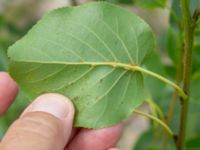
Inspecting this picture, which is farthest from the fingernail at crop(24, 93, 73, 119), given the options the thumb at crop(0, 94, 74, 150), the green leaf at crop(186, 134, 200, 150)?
the green leaf at crop(186, 134, 200, 150)

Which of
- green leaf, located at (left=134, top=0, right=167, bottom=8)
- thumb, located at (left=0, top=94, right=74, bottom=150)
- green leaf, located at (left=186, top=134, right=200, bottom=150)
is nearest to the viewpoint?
thumb, located at (left=0, top=94, right=74, bottom=150)

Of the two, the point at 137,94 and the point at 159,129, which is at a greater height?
the point at 137,94

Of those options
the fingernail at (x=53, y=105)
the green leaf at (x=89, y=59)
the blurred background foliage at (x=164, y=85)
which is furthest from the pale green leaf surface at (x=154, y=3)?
the fingernail at (x=53, y=105)

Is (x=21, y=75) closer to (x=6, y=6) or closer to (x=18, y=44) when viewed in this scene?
(x=18, y=44)

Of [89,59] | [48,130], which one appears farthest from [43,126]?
[89,59]

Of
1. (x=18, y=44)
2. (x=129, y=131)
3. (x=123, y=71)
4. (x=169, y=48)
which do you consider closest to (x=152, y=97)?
(x=169, y=48)

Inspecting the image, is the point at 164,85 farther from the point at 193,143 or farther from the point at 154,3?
the point at 154,3

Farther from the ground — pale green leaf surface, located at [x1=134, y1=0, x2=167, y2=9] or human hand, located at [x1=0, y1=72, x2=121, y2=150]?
pale green leaf surface, located at [x1=134, y1=0, x2=167, y2=9]

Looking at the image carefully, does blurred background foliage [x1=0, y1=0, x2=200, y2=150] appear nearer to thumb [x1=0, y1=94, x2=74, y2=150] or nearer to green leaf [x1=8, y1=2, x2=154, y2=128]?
green leaf [x1=8, y1=2, x2=154, y2=128]
